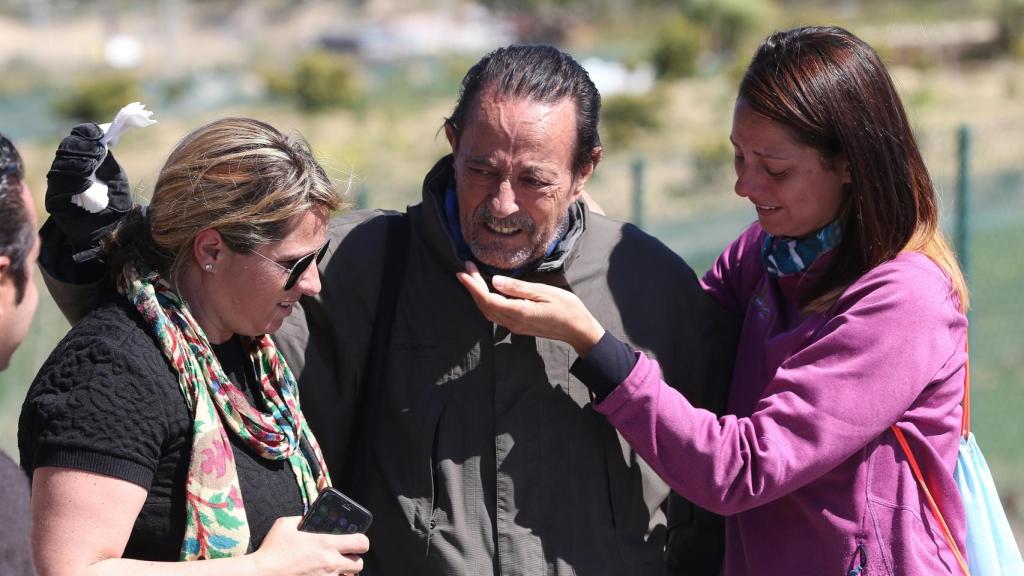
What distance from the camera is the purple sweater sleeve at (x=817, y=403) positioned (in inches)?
94.9

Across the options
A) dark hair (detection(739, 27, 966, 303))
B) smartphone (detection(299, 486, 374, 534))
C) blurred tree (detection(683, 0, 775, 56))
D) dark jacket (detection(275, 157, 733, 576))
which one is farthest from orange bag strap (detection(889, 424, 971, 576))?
blurred tree (detection(683, 0, 775, 56))

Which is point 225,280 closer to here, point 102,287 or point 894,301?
point 102,287

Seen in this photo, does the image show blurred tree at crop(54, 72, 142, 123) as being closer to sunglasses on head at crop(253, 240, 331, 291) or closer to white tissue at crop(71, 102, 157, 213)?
white tissue at crop(71, 102, 157, 213)

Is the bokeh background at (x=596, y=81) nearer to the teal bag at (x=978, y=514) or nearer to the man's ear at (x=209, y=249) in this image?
the man's ear at (x=209, y=249)

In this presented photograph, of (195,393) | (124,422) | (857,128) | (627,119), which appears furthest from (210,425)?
(627,119)

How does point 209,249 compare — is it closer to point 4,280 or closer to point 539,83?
point 4,280

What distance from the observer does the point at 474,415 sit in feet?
8.88

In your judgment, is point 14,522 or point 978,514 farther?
point 978,514

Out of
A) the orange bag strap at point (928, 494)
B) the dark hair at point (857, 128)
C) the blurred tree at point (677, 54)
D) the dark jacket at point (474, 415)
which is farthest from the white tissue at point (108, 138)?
the blurred tree at point (677, 54)

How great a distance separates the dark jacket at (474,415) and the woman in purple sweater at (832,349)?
217 mm

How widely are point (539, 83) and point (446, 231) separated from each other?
391 mm

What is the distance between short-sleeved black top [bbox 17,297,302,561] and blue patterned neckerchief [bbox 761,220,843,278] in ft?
3.94

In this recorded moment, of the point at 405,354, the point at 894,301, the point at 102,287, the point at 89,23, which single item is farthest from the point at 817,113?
the point at 89,23

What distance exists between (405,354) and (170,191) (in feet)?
2.24
